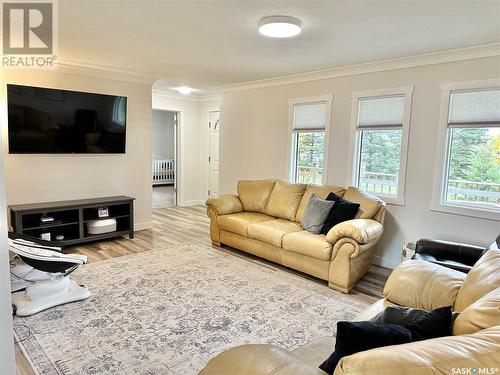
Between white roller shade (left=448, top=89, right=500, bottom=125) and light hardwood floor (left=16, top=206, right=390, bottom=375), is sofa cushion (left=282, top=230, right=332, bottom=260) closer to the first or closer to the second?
light hardwood floor (left=16, top=206, right=390, bottom=375)

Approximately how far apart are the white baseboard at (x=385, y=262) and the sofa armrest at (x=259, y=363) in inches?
130

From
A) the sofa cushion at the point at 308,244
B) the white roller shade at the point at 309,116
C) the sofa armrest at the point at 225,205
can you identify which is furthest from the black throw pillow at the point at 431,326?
the white roller shade at the point at 309,116

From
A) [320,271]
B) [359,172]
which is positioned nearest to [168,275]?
[320,271]

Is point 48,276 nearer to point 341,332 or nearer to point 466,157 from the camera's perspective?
point 341,332

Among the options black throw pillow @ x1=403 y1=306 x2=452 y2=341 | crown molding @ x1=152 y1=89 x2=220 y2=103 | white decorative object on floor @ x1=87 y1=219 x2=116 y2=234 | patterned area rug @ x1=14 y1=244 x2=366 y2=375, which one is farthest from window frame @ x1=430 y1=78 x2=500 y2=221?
crown molding @ x1=152 y1=89 x2=220 y2=103

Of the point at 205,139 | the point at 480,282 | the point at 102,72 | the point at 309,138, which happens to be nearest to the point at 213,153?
the point at 205,139

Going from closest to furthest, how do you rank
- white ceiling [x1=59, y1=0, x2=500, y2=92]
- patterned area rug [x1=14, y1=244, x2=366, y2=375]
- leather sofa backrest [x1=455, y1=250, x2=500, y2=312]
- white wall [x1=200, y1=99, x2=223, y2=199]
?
1. leather sofa backrest [x1=455, y1=250, x2=500, y2=312]
2. patterned area rug [x1=14, y1=244, x2=366, y2=375]
3. white ceiling [x1=59, y1=0, x2=500, y2=92]
4. white wall [x1=200, y1=99, x2=223, y2=199]

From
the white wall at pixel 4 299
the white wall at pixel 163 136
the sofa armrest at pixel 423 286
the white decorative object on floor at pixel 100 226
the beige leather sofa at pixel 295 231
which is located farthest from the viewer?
the white wall at pixel 163 136

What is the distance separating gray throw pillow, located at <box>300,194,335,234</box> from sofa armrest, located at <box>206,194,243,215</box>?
1148 mm

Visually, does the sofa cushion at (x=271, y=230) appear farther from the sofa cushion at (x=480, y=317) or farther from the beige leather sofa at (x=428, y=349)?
the sofa cushion at (x=480, y=317)

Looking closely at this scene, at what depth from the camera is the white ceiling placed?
98.3 inches

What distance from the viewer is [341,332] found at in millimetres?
1146

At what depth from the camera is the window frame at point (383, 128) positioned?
3900 mm

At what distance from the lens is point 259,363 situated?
Result: 1.19 metres
